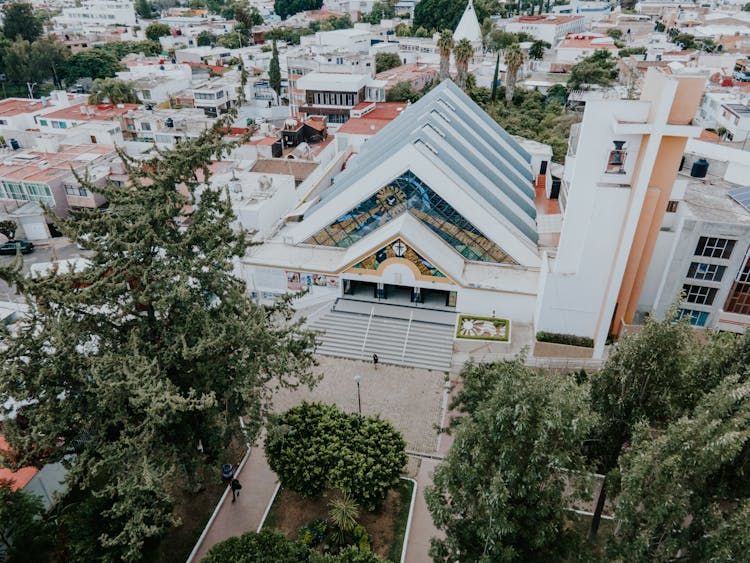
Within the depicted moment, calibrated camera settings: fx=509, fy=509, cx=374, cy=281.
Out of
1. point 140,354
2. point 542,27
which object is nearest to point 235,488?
point 140,354

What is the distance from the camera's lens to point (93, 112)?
222ft

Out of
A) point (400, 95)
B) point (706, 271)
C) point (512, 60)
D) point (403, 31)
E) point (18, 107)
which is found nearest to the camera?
point (706, 271)

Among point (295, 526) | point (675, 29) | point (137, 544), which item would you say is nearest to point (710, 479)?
point (295, 526)

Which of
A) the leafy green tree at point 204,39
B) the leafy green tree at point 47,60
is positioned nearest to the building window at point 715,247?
the leafy green tree at point 47,60

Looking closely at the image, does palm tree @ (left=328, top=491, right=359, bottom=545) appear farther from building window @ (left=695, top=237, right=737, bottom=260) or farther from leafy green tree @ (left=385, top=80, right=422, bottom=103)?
leafy green tree @ (left=385, top=80, right=422, bottom=103)

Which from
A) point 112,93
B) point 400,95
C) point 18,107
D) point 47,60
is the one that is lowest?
point 18,107

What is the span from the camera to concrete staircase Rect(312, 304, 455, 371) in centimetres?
3070

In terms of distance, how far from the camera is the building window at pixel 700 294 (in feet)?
93.4

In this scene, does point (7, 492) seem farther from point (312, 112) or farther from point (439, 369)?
point (312, 112)

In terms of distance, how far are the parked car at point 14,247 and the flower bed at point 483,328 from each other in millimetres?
40673

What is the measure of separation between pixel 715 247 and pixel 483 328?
13122 mm

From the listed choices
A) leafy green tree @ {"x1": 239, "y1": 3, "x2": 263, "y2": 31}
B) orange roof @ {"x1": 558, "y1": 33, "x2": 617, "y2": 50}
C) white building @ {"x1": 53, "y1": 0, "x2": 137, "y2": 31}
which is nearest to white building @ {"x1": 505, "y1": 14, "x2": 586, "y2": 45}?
orange roof @ {"x1": 558, "y1": 33, "x2": 617, "y2": 50}

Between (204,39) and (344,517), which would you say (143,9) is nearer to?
(204,39)

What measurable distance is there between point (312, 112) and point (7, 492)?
59.9 m
